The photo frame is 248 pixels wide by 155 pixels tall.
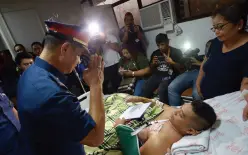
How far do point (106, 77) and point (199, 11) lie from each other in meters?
2.20

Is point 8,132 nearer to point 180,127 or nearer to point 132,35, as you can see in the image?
point 180,127

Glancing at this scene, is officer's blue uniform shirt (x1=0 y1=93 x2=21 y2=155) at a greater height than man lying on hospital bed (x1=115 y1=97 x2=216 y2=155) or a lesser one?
greater

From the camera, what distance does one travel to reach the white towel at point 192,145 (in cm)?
129

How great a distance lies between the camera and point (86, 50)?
1088mm

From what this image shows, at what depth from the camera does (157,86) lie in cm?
309

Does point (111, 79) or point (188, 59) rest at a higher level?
point (188, 59)

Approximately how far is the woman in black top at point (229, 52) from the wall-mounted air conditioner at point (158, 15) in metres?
1.82

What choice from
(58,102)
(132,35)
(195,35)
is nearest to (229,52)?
(58,102)

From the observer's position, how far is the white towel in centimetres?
129

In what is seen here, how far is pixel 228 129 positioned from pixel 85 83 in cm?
116

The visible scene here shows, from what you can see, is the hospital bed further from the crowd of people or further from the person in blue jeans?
the person in blue jeans

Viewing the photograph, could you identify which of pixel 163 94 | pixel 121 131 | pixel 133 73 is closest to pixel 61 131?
pixel 121 131

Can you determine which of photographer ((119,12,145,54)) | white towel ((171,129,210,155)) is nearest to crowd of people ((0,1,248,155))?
white towel ((171,129,210,155))

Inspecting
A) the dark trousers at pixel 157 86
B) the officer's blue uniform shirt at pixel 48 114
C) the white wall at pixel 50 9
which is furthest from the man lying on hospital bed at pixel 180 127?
the white wall at pixel 50 9
